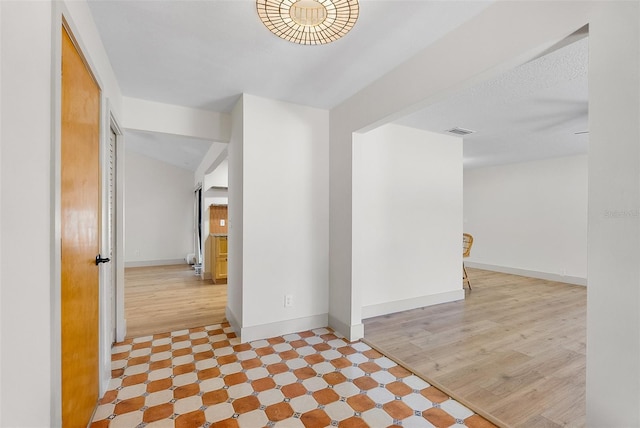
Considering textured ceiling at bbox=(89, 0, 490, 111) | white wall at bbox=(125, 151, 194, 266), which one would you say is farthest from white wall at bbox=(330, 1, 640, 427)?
white wall at bbox=(125, 151, 194, 266)

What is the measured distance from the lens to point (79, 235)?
1.50 m

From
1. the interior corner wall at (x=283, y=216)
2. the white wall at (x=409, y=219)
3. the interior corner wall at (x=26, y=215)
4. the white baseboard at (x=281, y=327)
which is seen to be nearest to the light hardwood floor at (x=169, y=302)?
the white baseboard at (x=281, y=327)

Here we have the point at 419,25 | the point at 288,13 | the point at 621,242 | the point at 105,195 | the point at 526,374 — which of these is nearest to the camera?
the point at 621,242

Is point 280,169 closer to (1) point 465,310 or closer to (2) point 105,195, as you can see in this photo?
(2) point 105,195

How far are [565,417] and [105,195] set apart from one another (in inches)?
130

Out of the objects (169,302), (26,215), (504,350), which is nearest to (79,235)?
(26,215)

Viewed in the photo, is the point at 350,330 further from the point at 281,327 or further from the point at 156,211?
the point at 156,211

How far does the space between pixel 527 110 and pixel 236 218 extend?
3236mm

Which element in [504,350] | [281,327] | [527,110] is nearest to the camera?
[504,350]

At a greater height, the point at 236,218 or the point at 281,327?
the point at 236,218

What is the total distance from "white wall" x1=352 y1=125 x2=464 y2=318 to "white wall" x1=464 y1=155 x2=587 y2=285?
2.70 m

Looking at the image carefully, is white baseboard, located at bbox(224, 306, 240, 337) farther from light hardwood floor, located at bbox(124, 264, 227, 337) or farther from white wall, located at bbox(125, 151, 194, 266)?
white wall, located at bbox(125, 151, 194, 266)

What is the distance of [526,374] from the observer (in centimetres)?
227

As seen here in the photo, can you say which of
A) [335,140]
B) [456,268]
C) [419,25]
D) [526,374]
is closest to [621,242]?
[419,25]
